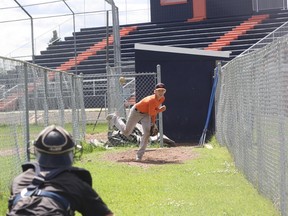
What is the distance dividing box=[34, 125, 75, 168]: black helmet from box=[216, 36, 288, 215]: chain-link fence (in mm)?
3340

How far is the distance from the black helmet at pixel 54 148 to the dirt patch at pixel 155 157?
8.51 m

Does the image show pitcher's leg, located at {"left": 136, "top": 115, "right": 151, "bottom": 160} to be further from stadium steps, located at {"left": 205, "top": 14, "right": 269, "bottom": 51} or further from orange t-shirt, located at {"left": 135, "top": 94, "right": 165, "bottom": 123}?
stadium steps, located at {"left": 205, "top": 14, "right": 269, "bottom": 51}

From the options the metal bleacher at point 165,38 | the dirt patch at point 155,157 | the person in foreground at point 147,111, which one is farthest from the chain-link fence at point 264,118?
the metal bleacher at point 165,38

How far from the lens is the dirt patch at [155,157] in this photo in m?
12.3

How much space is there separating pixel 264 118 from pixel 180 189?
1768mm

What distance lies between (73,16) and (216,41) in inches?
351

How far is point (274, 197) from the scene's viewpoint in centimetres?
707

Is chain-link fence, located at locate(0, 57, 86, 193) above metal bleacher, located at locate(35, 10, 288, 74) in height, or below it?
below

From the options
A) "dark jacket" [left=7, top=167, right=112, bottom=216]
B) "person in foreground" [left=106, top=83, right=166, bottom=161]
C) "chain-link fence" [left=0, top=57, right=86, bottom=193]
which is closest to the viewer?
"dark jacket" [left=7, top=167, right=112, bottom=216]

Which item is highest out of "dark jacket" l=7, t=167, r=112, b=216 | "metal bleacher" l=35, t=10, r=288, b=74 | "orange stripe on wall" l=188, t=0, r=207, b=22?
"orange stripe on wall" l=188, t=0, r=207, b=22

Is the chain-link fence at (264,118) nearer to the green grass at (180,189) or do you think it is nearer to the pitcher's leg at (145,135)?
the green grass at (180,189)

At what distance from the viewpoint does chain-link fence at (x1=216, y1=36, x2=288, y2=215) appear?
6.34 m

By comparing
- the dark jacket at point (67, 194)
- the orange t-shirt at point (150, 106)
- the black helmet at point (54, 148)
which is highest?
the black helmet at point (54, 148)

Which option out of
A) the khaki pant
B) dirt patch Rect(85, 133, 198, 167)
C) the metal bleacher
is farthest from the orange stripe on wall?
the khaki pant
